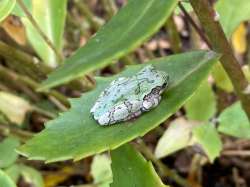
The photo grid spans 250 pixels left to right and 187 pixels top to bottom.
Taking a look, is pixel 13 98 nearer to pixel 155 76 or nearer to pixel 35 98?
pixel 35 98

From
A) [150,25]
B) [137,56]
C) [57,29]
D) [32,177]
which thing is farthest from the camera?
[137,56]

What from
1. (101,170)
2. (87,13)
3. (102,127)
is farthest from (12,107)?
(102,127)

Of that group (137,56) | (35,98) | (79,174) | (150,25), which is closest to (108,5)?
(137,56)

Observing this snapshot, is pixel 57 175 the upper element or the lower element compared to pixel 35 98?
lower

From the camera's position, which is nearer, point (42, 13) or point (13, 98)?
point (42, 13)

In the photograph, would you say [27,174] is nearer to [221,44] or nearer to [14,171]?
[14,171]

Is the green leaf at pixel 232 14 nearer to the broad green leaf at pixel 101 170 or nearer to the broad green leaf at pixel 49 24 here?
the broad green leaf at pixel 49 24

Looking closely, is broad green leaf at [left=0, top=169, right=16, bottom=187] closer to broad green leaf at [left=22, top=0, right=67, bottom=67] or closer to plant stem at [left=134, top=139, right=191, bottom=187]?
broad green leaf at [left=22, top=0, right=67, bottom=67]

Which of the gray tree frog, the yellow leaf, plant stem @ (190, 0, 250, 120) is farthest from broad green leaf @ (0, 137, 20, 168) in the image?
the yellow leaf
